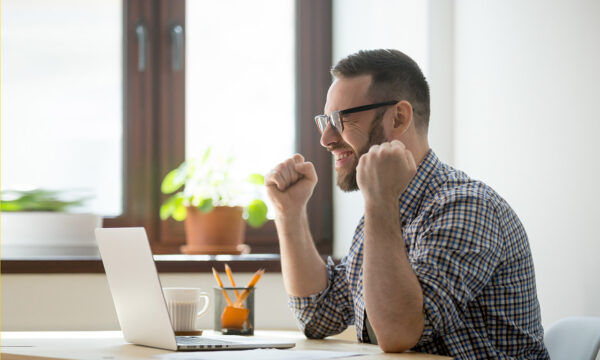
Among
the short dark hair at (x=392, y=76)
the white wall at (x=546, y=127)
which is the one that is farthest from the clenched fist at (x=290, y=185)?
the white wall at (x=546, y=127)

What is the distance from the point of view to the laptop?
1376 millimetres

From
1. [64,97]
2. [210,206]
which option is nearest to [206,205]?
[210,206]

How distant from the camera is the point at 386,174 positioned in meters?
1.43

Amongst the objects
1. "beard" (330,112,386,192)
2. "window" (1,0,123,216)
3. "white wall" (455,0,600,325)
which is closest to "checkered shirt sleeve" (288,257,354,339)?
"beard" (330,112,386,192)

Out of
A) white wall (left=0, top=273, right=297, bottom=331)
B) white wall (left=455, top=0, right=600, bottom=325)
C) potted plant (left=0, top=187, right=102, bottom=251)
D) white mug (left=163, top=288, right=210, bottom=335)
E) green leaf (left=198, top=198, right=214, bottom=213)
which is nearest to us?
white mug (left=163, top=288, right=210, bottom=335)

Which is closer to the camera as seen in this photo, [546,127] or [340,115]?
[340,115]

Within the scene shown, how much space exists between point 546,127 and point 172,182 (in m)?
1.45

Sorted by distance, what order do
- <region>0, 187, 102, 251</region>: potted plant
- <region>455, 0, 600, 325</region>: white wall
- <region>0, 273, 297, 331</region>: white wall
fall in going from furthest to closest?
<region>0, 187, 102, 251</region>: potted plant, <region>0, 273, 297, 331</region>: white wall, <region>455, 0, 600, 325</region>: white wall

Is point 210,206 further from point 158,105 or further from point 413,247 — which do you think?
point 413,247

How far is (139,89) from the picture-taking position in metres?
3.11

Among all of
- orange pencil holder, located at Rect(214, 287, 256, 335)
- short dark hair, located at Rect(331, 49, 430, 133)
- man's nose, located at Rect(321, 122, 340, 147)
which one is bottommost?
orange pencil holder, located at Rect(214, 287, 256, 335)

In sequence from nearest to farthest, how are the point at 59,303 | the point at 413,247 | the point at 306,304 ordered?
the point at 413,247
the point at 306,304
the point at 59,303

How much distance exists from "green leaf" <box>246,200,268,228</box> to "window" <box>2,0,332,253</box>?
148mm

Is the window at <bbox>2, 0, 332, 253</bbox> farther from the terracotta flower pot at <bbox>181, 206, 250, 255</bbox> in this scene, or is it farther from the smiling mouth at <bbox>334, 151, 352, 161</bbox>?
the smiling mouth at <bbox>334, 151, 352, 161</bbox>
